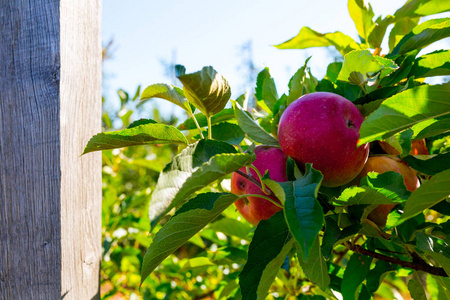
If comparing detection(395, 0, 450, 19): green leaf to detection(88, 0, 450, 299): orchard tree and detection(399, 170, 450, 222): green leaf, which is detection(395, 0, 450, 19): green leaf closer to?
detection(88, 0, 450, 299): orchard tree

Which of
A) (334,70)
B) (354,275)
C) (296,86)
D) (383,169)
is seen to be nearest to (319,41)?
(334,70)

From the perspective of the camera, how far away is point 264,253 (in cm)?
46


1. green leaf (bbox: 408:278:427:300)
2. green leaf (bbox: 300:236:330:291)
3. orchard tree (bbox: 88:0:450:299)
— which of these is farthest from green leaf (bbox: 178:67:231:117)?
green leaf (bbox: 408:278:427:300)

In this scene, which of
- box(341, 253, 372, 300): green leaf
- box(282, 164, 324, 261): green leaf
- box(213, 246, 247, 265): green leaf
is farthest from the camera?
box(213, 246, 247, 265): green leaf

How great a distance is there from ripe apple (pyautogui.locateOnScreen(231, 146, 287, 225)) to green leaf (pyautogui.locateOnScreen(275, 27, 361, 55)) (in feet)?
0.95

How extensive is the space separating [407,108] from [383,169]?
20 cm

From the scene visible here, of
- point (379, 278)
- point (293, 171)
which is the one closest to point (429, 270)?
point (379, 278)

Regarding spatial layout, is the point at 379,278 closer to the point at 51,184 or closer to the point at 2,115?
the point at 51,184

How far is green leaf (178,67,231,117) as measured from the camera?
0.43 metres

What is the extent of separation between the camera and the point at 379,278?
0.64m

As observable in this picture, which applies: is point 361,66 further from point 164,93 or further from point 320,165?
point 164,93

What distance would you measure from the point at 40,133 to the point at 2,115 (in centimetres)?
10

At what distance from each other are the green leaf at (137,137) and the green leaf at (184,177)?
0.06 m

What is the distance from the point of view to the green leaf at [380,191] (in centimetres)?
42
